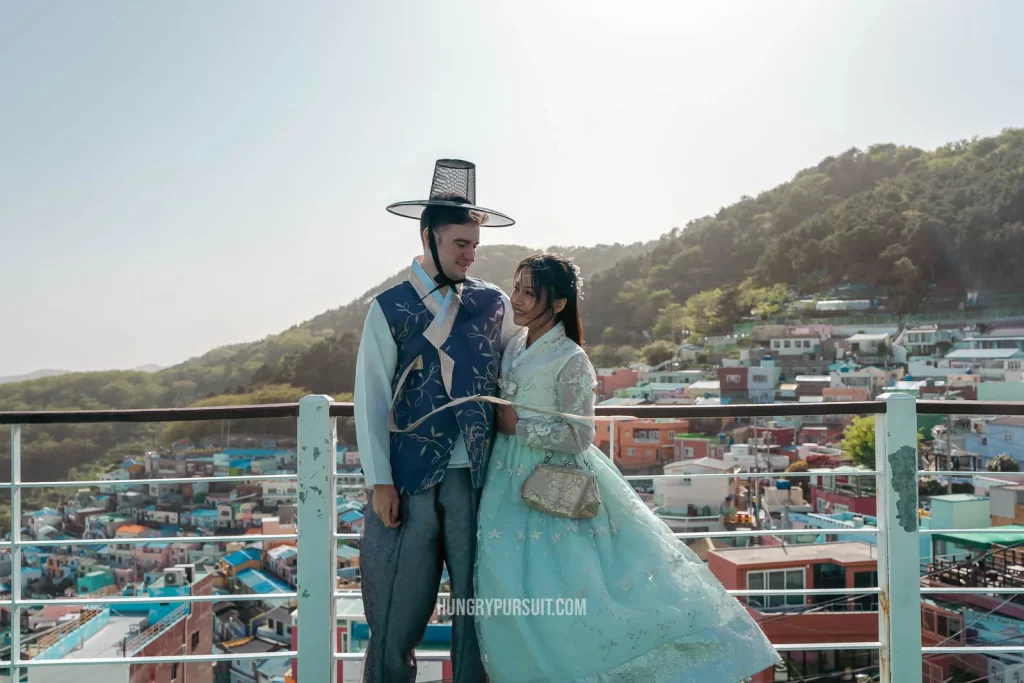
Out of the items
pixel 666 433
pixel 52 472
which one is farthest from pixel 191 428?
pixel 666 433

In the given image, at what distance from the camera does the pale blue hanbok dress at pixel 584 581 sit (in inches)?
51.9

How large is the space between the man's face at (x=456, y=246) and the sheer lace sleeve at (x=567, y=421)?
28 cm

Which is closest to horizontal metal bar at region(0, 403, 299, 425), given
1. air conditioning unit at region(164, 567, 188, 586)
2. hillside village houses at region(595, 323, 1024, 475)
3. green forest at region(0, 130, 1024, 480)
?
air conditioning unit at region(164, 567, 188, 586)

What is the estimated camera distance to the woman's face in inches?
56.6

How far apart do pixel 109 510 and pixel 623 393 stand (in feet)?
81.5

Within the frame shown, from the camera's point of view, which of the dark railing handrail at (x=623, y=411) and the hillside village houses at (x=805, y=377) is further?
the hillside village houses at (x=805, y=377)

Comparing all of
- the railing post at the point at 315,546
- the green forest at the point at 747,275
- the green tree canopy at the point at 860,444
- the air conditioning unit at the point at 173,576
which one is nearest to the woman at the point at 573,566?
the railing post at the point at 315,546

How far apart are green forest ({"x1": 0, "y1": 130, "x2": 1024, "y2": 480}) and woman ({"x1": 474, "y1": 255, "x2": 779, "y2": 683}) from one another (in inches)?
1480

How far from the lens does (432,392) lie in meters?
1.41

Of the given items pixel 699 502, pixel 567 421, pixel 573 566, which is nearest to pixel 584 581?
pixel 573 566

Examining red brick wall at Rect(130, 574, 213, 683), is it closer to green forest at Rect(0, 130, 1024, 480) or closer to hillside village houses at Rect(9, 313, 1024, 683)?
hillside village houses at Rect(9, 313, 1024, 683)

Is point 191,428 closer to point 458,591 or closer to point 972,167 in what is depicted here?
point 458,591

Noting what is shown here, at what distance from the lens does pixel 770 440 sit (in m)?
32.0

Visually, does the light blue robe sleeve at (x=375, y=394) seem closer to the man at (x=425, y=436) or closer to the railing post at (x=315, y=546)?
the man at (x=425, y=436)
